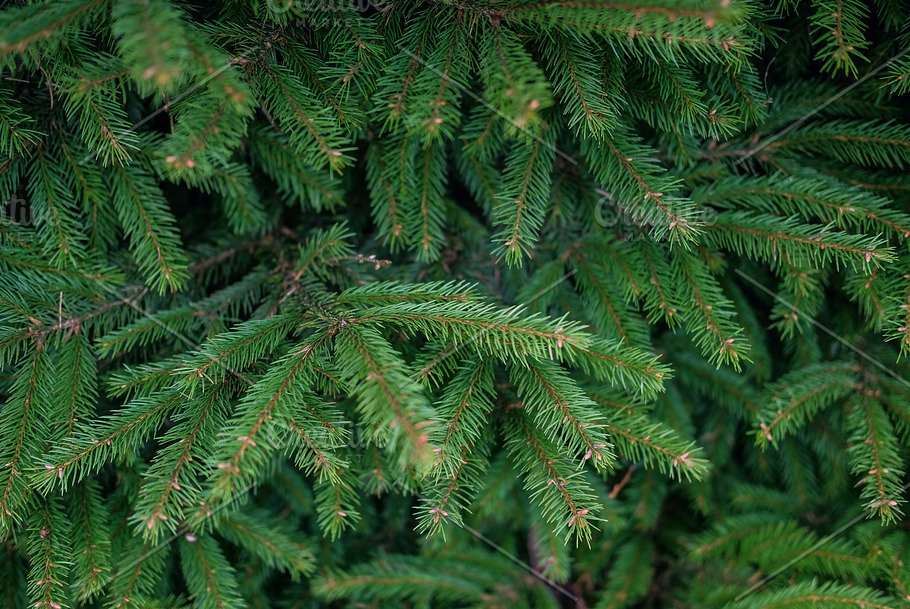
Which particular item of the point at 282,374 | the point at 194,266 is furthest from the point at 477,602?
the point at 194,266

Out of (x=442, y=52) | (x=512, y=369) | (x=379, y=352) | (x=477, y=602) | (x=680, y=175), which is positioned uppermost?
(x=442, y=52)

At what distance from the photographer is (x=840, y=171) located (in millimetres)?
1332

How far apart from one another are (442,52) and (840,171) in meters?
1.03

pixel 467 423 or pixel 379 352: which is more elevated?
pixel 379 352

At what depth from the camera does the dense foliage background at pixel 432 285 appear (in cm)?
98

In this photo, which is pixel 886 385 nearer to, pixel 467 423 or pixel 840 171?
pixel 840 171

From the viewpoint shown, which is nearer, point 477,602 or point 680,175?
point 680,175

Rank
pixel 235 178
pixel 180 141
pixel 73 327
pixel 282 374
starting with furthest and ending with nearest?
pixel 235 178 < pixel 73 327 < pixel 282 374 < pixel 180 141

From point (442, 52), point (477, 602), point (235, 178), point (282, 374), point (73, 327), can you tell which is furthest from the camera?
point (477, 602)

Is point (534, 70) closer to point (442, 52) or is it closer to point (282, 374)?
point (442, 52)

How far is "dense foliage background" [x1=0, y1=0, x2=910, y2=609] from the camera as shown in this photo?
3.22ft

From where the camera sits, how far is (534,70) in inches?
36.9

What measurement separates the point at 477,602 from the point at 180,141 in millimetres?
1476

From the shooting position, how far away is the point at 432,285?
3.64ft
